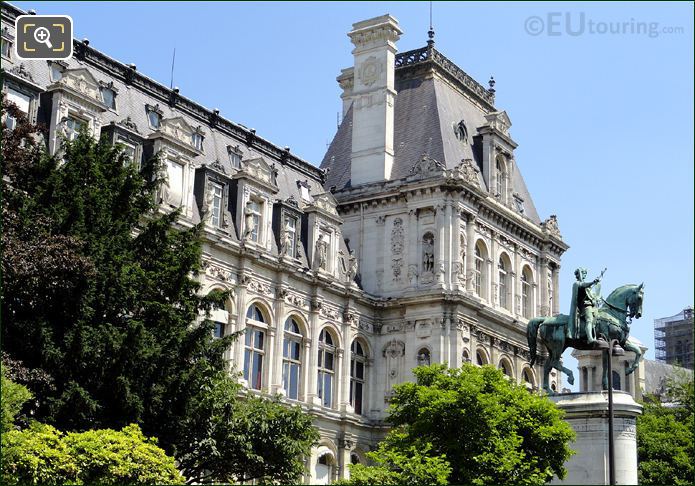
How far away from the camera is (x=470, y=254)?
53688mm

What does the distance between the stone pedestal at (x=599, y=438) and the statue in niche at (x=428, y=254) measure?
1644cm

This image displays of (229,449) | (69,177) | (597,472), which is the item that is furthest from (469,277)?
(69,177)

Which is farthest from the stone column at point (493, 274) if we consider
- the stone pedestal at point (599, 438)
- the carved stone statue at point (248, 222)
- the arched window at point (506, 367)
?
the stone pedestal at point (599, 438)

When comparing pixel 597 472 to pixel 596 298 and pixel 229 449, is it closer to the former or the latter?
pixel 596 298

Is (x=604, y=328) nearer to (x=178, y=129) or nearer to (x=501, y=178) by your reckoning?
(x=178, y=129)

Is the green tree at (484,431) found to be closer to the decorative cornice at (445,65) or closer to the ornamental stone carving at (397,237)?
the ornamental stone carving at (397,237)

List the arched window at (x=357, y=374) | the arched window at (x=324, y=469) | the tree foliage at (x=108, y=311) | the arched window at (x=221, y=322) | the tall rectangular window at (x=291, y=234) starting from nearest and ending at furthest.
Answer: the tree foliage at (x=108, y=311) < the arched window at (x=221, y=322) < the arched window at (x=324, y=469) < the tall rectangular window at (x=291, y=234) < the arched window at (x=357, y=374)

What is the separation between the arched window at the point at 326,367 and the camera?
49.4 metres

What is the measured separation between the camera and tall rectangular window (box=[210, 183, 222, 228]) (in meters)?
45.3

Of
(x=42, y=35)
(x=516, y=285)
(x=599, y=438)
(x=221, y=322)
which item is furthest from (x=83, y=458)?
(x=516, y=285)

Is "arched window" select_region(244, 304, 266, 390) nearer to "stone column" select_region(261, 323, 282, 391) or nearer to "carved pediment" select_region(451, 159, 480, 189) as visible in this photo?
"stone column" select_region(261, 323, 282, 391)

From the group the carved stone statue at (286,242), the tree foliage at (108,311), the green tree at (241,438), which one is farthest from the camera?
the carved stone statue at (286,242)

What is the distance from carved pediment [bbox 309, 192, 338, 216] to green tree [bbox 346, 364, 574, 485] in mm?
13748

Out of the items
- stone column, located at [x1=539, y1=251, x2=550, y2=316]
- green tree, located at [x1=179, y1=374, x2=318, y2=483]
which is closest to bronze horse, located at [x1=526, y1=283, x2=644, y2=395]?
green tree, located at [x1=179, y1=374, x2=318, y2=483]
